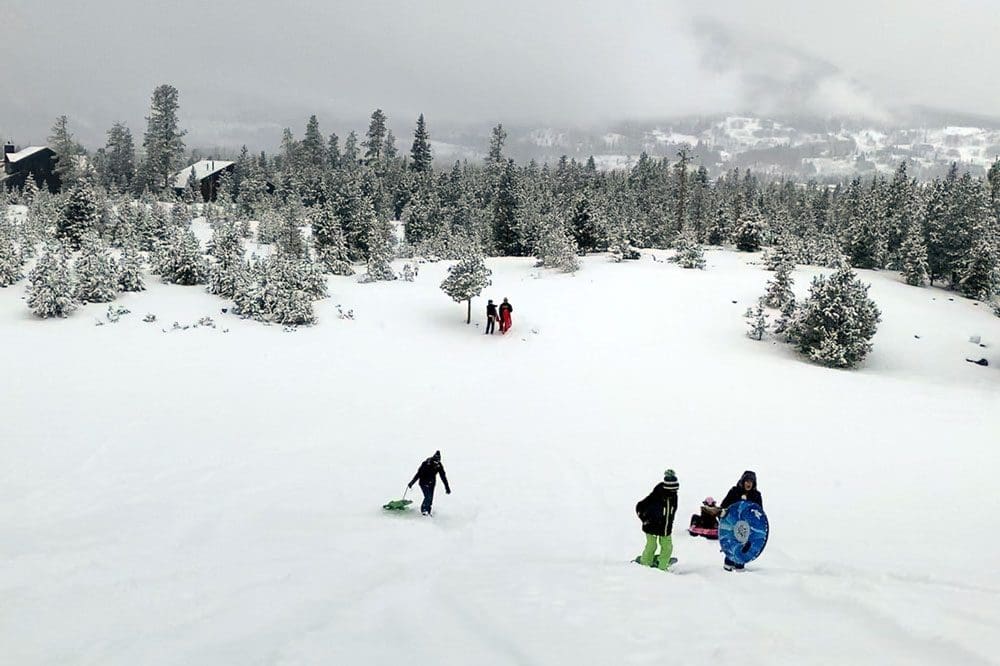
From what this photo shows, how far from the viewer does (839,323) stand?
2481 cm

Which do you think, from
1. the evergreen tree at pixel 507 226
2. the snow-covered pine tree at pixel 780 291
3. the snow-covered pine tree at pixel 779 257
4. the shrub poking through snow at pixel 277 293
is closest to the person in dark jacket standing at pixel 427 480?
the shrub poking through snow at pixel 277 293

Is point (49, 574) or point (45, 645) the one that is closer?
point (45, 645)

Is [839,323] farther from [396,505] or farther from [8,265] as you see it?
[8,265]

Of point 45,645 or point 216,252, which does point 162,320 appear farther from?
point 45,645

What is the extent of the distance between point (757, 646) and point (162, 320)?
26.3 metres

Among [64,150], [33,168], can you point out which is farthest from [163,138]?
[33,168]

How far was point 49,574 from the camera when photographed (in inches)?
317

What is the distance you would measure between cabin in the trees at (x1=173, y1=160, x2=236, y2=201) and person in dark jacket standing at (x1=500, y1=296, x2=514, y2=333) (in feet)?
213

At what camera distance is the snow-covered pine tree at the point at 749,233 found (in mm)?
54219

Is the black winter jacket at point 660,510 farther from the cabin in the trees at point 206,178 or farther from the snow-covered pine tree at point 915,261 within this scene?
the cabin in the trees at point 206,178

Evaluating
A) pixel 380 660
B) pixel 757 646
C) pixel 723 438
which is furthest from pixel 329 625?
pixel 723 438

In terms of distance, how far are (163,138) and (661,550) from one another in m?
76.9

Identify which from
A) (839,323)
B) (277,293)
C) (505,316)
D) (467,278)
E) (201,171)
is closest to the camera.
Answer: (839,323)

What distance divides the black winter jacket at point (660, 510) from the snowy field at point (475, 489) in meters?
0.63
